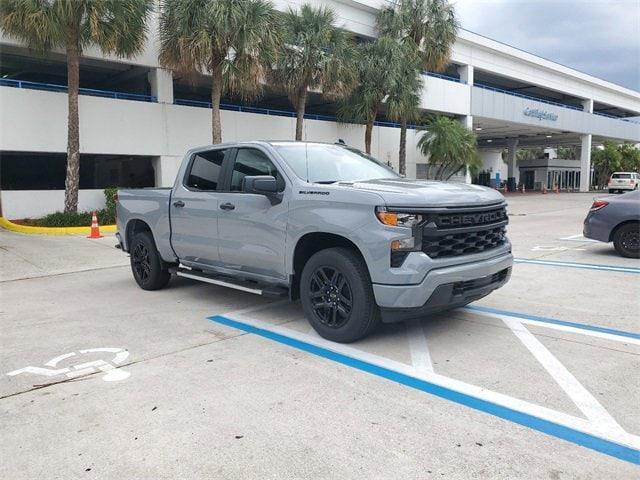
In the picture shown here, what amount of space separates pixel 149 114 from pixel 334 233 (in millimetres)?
16863

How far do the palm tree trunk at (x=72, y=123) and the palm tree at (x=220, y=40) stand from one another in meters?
3.05

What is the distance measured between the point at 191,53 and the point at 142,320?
1316 cm

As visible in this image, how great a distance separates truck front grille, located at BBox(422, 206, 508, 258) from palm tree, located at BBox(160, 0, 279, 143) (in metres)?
14.0

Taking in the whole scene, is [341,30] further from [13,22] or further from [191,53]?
[13,22]

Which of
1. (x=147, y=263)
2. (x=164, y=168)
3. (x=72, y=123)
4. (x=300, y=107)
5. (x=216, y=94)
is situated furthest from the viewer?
(x=300, y=107)

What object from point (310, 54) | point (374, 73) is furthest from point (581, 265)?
point (374, 73)

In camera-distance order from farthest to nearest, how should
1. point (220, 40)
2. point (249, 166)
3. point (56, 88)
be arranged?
point (56, 88) → point (220, 40) → point (249, 166)

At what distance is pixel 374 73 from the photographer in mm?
23812

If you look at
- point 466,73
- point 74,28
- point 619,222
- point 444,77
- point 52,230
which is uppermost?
point 466,73

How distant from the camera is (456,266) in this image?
460 centimetres

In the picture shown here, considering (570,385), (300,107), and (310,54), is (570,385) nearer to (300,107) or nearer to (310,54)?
(310,54)

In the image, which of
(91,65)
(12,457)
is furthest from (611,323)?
(91,65)

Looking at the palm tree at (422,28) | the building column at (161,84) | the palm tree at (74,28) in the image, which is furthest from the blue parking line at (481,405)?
the palm tree at (422,28)

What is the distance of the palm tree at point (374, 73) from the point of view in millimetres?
23641
